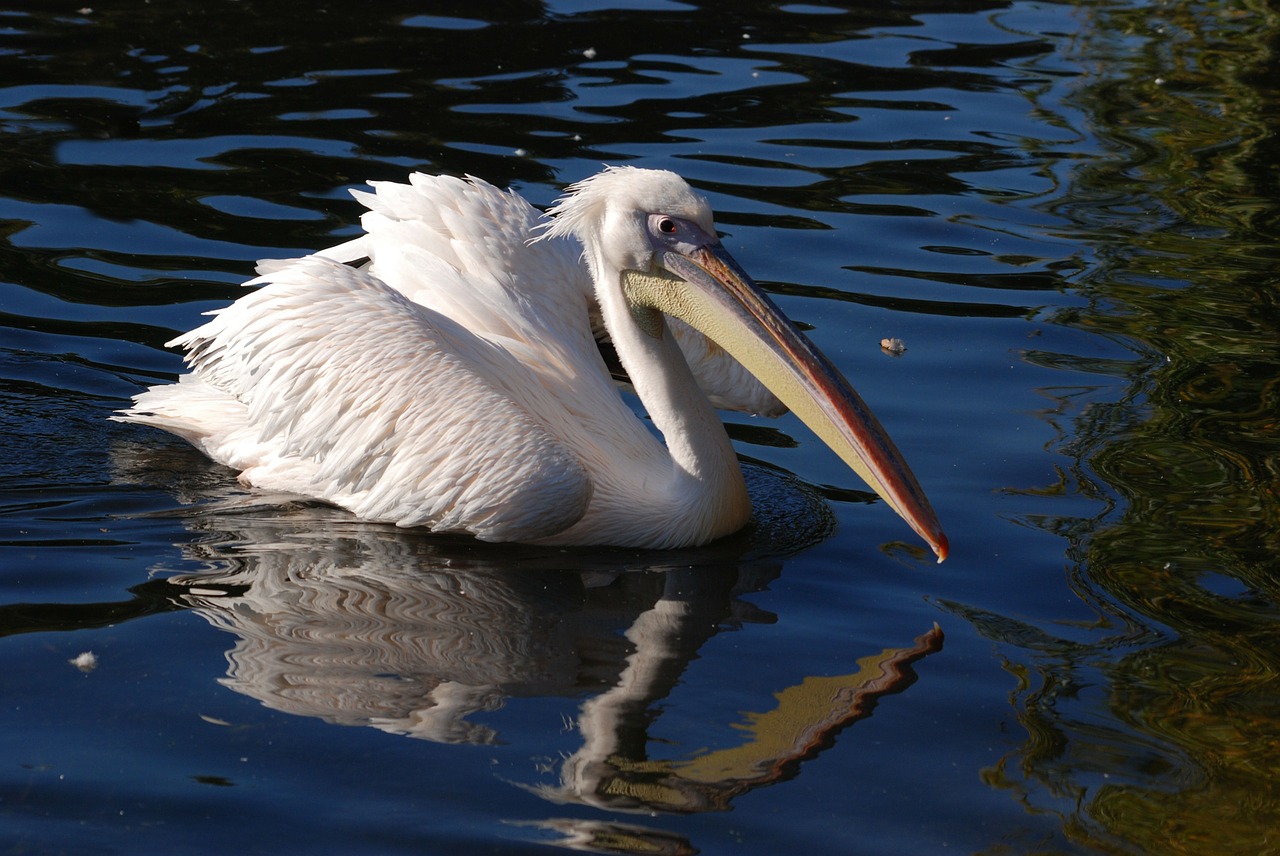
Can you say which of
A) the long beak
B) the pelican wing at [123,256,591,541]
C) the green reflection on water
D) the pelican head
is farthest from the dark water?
the pelican head

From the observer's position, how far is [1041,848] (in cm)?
338

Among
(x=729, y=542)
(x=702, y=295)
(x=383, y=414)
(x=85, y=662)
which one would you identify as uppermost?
(x=702, y=295)

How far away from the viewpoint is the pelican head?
15.1 feet

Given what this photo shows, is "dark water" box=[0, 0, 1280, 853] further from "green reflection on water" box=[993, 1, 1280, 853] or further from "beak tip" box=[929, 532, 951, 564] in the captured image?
"beak tip" box=[929, 532, 951, 564]

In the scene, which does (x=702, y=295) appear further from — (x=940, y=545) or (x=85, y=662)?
(x=85, y=662)

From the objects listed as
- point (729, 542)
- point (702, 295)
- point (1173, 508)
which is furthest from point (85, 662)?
point (1173, 508)

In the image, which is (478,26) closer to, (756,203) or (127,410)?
(756,203)

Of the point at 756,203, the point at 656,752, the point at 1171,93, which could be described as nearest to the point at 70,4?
the point at 756,203

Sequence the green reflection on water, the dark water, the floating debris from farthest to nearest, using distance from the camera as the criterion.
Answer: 1. the floating debris
2. the green reflection on water
3. the dark water

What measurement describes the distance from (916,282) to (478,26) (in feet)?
14.6

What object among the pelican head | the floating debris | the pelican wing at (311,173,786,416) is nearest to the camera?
the floating debris

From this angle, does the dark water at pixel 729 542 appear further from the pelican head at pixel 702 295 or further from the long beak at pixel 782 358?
the pelican head at pixel 702 295

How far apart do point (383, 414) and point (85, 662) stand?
3.97ft

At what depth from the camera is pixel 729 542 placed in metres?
4.94
